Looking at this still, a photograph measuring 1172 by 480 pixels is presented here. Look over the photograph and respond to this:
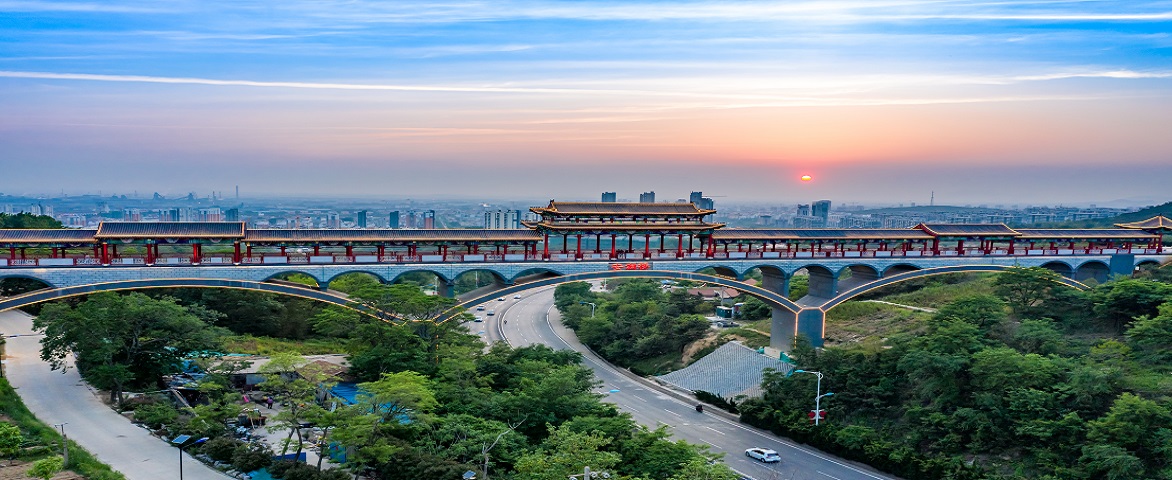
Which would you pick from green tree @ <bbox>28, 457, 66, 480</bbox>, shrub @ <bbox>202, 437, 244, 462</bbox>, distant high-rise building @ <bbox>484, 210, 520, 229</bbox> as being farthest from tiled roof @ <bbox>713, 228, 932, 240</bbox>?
distant high-rise building @ <bbox>484, 210, 520, 229</bbox>

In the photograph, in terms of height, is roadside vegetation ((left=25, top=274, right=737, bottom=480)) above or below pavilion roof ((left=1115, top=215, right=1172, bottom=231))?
below

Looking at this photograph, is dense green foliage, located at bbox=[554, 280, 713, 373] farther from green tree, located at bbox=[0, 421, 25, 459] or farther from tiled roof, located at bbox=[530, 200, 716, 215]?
green tree, located at bbox=[0, 421, 25, 459]

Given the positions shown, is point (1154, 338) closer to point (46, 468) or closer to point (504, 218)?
point (46, 468)

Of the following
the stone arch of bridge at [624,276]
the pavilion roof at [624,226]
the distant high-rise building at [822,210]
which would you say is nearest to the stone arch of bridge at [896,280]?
the stone arch of bridge at [624,276]

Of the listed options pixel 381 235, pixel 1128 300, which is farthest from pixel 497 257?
pixel 1128 300

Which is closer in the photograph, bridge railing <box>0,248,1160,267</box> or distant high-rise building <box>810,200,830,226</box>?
bridge railing <box>0,248,1160,267</box>

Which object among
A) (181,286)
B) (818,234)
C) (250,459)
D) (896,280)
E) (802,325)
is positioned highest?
(818,234)

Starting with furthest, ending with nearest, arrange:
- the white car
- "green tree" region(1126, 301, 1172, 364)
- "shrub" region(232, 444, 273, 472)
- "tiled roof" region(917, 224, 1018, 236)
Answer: "tiled roof" region(917, 224, 1018, 236)
the white car
"green tree" region(1126, 301, 1172, 364)
"shrub" region(232, 444, 273, 472)

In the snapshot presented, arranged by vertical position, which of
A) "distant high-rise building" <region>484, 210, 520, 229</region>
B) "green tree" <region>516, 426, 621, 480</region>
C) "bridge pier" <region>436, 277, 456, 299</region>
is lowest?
"green tree" <region>516, 426, 621, 480</region>
